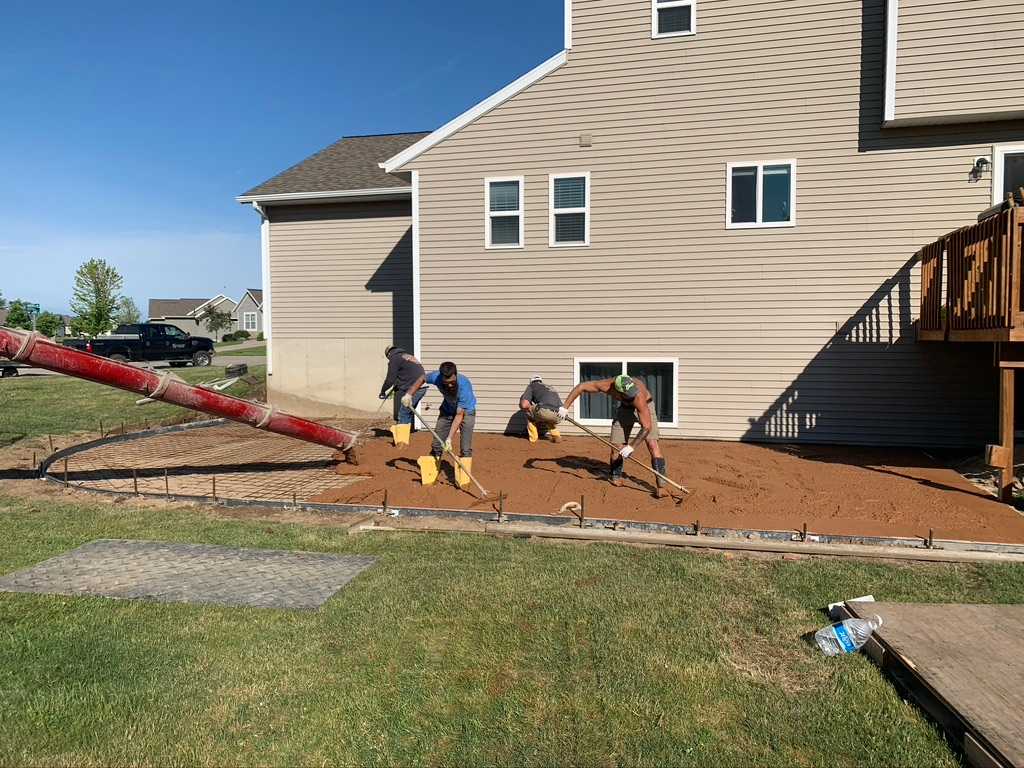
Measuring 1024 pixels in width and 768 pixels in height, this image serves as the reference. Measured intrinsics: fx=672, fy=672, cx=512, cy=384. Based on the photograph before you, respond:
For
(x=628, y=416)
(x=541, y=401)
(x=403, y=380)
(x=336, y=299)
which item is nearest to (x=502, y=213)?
(x=541, y=401)

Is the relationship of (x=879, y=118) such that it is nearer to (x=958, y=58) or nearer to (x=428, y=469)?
(x=958, y=58)

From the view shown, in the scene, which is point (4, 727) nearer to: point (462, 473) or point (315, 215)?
Result: point (462, 473)

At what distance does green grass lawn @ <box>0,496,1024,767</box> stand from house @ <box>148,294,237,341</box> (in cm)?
6902

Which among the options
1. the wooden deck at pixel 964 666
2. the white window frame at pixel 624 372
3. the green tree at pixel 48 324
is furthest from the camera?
the green tree at pixel 48 324

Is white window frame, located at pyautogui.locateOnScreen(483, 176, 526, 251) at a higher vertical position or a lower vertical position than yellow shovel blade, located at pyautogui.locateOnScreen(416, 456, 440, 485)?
higher

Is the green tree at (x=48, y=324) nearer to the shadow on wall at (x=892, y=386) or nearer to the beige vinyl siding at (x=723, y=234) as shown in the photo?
the beige vinyl siding at (x=723, y=234)

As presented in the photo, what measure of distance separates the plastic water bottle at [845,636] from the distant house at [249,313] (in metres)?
77.4

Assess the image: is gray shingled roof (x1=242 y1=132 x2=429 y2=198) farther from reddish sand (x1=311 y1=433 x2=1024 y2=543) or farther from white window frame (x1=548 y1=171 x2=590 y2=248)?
reddish sand (x1=311 y1=433 x2=1024 y2=543)

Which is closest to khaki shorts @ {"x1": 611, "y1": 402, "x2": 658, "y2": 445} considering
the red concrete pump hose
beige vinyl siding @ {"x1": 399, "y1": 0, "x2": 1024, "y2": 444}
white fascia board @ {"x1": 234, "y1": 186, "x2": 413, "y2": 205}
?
beige vinyl siding @ {"x1": 399, "y1": 0, "x2": 1024, "y2": 444}

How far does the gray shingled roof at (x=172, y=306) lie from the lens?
256ft

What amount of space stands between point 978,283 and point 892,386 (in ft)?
10.3

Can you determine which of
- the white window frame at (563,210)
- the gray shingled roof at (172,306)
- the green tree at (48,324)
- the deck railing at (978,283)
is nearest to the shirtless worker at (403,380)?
the white window frame at (563,210)

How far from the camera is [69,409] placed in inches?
645

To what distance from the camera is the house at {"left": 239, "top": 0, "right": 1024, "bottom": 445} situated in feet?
33.7
